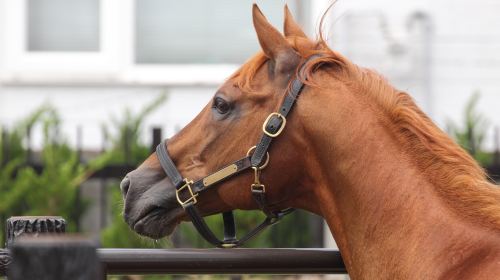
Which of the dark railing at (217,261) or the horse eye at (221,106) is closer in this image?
the dark railing at (217,261)

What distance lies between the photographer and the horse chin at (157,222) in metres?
3.97

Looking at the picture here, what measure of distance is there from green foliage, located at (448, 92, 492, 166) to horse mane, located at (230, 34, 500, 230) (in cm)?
420

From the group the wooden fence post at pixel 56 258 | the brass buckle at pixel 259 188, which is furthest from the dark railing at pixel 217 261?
the wooden fence post at pixel 56 258

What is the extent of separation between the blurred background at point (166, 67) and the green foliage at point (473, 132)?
0.5 inches

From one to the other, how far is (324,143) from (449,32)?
5410 millimetres

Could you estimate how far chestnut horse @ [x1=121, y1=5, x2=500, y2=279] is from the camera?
3.52m

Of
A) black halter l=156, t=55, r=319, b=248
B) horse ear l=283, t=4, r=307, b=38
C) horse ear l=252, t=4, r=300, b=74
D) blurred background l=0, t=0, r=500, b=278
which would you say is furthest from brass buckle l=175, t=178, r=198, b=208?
blurred background l=0, t=0, r=500, b=278

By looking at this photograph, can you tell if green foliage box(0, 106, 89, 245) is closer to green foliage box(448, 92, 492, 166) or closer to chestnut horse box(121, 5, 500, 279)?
green foliage box(448, 92, 492, 166)

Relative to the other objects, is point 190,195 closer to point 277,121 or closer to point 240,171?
point 240,171

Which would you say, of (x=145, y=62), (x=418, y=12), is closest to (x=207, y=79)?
(x=145, y=62)

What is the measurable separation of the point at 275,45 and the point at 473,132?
456 centimetres

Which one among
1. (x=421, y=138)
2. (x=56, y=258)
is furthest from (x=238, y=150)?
(x=56, y=258)

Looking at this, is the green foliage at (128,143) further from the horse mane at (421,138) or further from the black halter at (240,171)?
the horse mane at (421,138)

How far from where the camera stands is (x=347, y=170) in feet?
12.2
